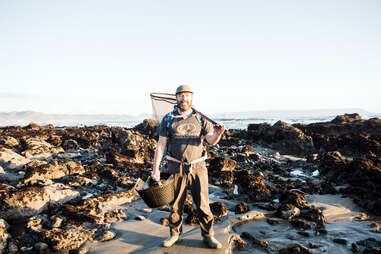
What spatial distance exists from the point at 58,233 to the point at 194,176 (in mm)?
2378

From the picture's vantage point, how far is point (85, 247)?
11.6 ft

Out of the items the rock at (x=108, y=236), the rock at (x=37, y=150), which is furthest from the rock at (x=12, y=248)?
the rock at (x=37, y=150)

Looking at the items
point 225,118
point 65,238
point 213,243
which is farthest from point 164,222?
point 225,118

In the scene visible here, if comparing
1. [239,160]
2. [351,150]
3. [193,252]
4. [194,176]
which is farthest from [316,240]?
[351,150]

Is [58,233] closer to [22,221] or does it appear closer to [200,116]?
[22,221]

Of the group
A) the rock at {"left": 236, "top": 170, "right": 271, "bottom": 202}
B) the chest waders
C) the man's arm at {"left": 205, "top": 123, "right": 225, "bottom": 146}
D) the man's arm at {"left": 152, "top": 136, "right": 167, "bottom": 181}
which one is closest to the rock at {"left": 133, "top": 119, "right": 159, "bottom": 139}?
the rock at {"left": 236, "top": 170, "right": 271, "bottom": 202}

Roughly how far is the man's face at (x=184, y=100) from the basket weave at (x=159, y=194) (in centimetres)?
109

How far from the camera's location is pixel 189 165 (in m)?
3.29

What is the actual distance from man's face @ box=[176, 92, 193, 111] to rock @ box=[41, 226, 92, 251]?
8.73 feet

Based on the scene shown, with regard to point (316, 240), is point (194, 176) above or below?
above

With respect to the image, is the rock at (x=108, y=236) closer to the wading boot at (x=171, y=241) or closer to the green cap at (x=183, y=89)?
the wading boot at (x=171, y=241)

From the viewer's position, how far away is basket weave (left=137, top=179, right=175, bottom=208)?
10.1 ft

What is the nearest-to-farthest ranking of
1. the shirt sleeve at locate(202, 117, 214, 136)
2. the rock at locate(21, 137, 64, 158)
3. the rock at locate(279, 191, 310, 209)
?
the shirt sleeve at locate(202, 117, 214, 136), the rock at locate(279, 191, 310, 209), the rock at locate(21, 137, 64, 158)

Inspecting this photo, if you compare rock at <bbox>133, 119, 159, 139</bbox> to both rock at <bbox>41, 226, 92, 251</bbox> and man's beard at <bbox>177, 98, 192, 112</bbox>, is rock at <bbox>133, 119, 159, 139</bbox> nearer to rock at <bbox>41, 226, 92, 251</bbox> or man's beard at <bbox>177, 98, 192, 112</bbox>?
rock at <bbox>41, 226, 92, 251</bbox>
